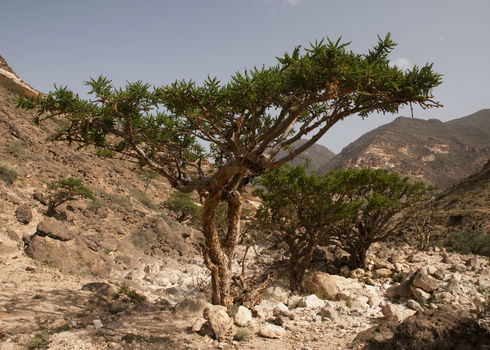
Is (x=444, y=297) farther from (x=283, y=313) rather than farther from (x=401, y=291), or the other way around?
(x=283, y=313)

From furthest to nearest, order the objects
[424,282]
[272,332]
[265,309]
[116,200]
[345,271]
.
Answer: [116,200] → [345,271] → [424,282] → [265,309] → [272,332]

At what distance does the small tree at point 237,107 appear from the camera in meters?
4.50

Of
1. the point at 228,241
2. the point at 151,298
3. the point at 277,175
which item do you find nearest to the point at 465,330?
the point at 228,241

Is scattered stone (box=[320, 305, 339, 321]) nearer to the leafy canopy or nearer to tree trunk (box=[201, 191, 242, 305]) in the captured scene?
tree trunk (box=[201, 191, 242, 305])

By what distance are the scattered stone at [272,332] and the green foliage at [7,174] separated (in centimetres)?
1351

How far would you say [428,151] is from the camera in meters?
68.1

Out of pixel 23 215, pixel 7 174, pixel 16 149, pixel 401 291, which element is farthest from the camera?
pixel 16 149

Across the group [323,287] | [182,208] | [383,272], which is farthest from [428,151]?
[323,287]

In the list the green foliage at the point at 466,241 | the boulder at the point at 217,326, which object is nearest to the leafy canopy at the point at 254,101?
the boulder at the point at 217,326

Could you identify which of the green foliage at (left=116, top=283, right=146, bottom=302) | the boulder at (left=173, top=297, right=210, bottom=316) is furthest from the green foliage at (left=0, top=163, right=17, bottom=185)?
the boulder at (left=173, top=297, right=210, bottom=316)

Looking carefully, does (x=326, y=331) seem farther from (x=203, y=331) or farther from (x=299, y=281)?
(x=299, y=281)

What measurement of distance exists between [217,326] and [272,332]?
1.08 m

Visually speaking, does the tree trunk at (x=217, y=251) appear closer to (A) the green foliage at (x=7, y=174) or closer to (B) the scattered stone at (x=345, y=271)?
(B) the scattered stone at (x=345, y=271)

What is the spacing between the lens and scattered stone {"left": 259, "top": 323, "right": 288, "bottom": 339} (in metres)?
5.36
